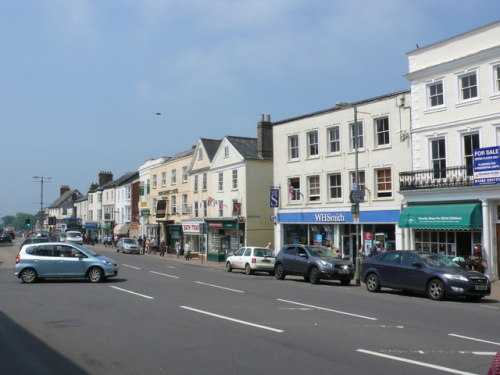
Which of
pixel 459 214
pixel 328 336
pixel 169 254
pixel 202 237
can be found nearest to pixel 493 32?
pixel 459 214

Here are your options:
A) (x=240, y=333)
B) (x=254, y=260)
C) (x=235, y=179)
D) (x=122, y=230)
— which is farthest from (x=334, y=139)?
(x=122, y=230)

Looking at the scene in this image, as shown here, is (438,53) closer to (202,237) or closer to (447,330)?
(447,330)

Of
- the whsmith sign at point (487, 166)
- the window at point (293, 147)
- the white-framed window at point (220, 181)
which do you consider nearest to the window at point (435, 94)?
the whsmith sign at point (487, 166)

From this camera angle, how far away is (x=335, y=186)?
3145cm

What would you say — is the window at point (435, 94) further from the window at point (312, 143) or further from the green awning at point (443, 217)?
the window at point (312, 143)

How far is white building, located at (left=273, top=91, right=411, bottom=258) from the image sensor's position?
27531mm

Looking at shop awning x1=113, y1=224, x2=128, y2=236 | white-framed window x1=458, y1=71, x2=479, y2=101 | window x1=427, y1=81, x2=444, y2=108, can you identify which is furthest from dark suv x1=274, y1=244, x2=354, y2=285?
shop awning x1=113, y1=224, x2=128, y2=236

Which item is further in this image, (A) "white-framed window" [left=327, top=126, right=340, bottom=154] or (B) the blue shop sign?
(A) "white-framed window" [left=327, top=126, right=340, bottom=154]

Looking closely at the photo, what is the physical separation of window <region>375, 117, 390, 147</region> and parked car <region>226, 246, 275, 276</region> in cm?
846

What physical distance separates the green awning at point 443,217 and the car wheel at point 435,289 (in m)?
6.94

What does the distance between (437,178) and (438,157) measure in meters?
1.07

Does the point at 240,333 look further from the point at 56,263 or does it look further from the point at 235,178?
the point at 235,178

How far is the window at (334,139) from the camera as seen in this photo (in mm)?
31328

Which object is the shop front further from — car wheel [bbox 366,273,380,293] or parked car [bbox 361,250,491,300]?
parked car [bbox 361,250,491,300]
